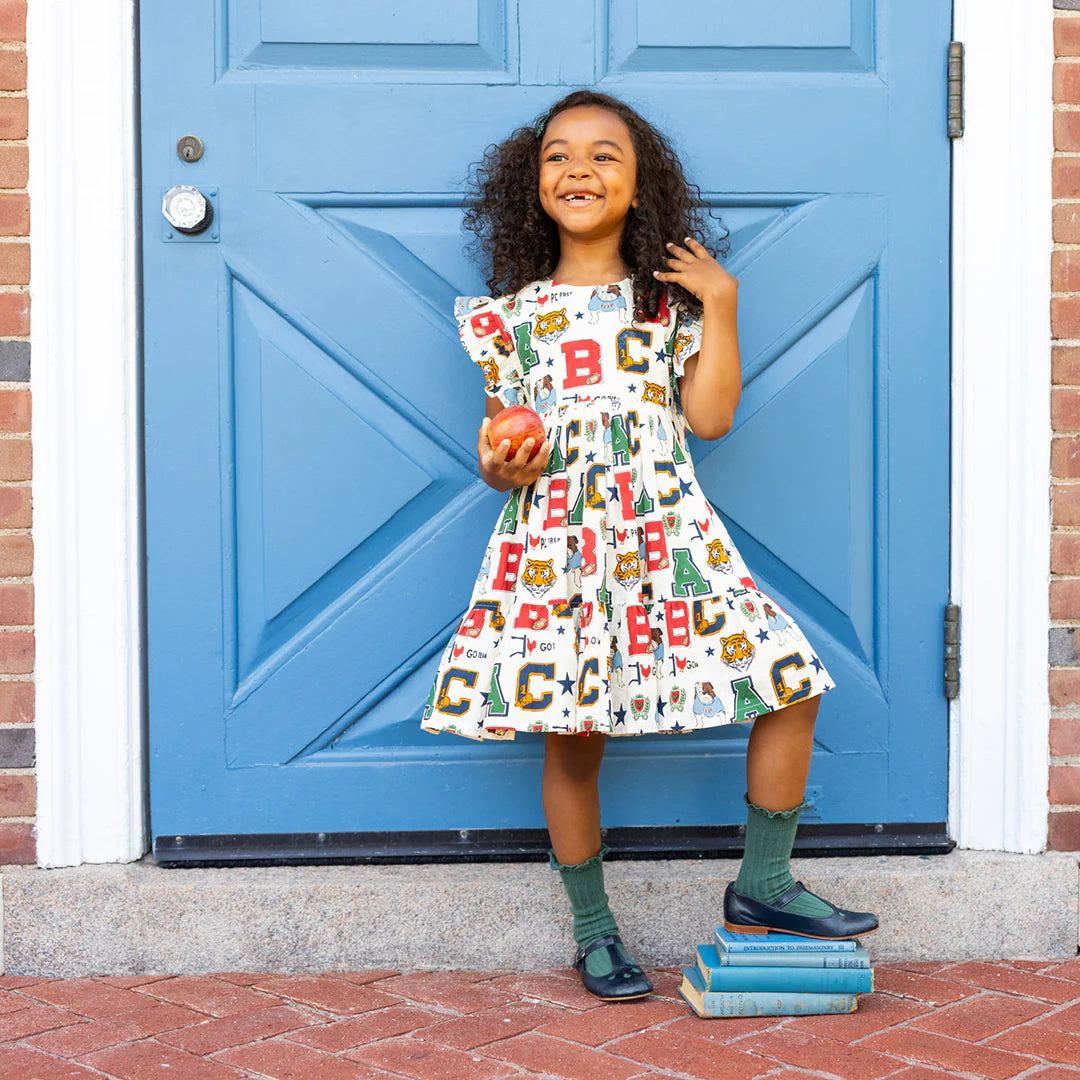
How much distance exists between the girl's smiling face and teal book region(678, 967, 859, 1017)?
1549mm

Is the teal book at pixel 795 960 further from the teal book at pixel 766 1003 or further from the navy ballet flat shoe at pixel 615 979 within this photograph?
the navy ballet flat shoe at pixel 615 979

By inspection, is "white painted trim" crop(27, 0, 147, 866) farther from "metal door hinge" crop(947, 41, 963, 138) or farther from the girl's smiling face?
"metal door hinge" crop(947, 41, 963, 138)

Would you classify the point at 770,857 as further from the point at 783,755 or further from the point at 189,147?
the point at 189,147

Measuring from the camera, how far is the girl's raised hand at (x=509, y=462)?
2324mm

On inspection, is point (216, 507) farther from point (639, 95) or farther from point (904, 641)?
point (904, 641)

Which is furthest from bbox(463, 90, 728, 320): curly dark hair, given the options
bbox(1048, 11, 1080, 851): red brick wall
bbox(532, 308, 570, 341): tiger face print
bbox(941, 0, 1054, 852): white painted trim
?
bbox(1048, 11, 1080, 851): red brick wall

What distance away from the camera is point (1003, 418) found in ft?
8.96

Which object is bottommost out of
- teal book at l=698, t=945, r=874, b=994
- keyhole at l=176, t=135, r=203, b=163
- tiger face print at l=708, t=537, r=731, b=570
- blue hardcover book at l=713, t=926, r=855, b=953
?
teal book at l=698, t=945, r=874, b=994

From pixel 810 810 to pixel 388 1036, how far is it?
Answer: 1074mm

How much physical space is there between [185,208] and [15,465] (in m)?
0.67

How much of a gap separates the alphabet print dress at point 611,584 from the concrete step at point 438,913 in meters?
0.45

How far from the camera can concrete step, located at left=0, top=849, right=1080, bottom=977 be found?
265 cm

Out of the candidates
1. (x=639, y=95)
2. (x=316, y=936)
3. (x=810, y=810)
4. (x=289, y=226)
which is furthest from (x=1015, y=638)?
(x=289, y=226)

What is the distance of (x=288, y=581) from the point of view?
2758mm
